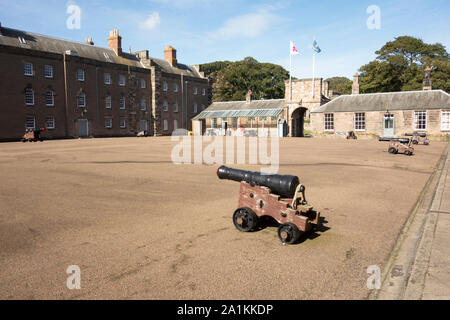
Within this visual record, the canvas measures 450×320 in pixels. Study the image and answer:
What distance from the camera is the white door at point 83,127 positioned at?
1565 inches

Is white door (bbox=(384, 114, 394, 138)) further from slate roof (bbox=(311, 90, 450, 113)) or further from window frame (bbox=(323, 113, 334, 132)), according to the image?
window frame (bbox=(323, 113, 334, 132))

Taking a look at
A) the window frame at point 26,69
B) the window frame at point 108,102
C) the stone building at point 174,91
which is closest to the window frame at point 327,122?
the stone building at point 174,91

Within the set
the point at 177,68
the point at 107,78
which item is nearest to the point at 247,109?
the point at 177,68

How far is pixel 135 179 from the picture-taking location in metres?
9.96

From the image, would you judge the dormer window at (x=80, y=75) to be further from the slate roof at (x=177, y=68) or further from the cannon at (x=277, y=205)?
the cannon at (x=277, y=205)

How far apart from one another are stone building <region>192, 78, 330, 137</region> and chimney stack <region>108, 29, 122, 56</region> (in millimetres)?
14727

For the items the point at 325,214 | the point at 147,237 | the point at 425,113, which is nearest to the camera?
the point at 147,237

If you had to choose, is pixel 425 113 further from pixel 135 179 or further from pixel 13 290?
pixel 13 290

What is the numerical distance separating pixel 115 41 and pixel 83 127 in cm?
1369

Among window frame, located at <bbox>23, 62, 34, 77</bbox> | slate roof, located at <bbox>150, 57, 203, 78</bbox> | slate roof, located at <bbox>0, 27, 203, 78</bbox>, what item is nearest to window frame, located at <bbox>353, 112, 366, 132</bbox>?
slate roof, located at <bbox>150, 57, 203, 78</bbox>

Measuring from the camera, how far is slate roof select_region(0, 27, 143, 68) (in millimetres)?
34737
